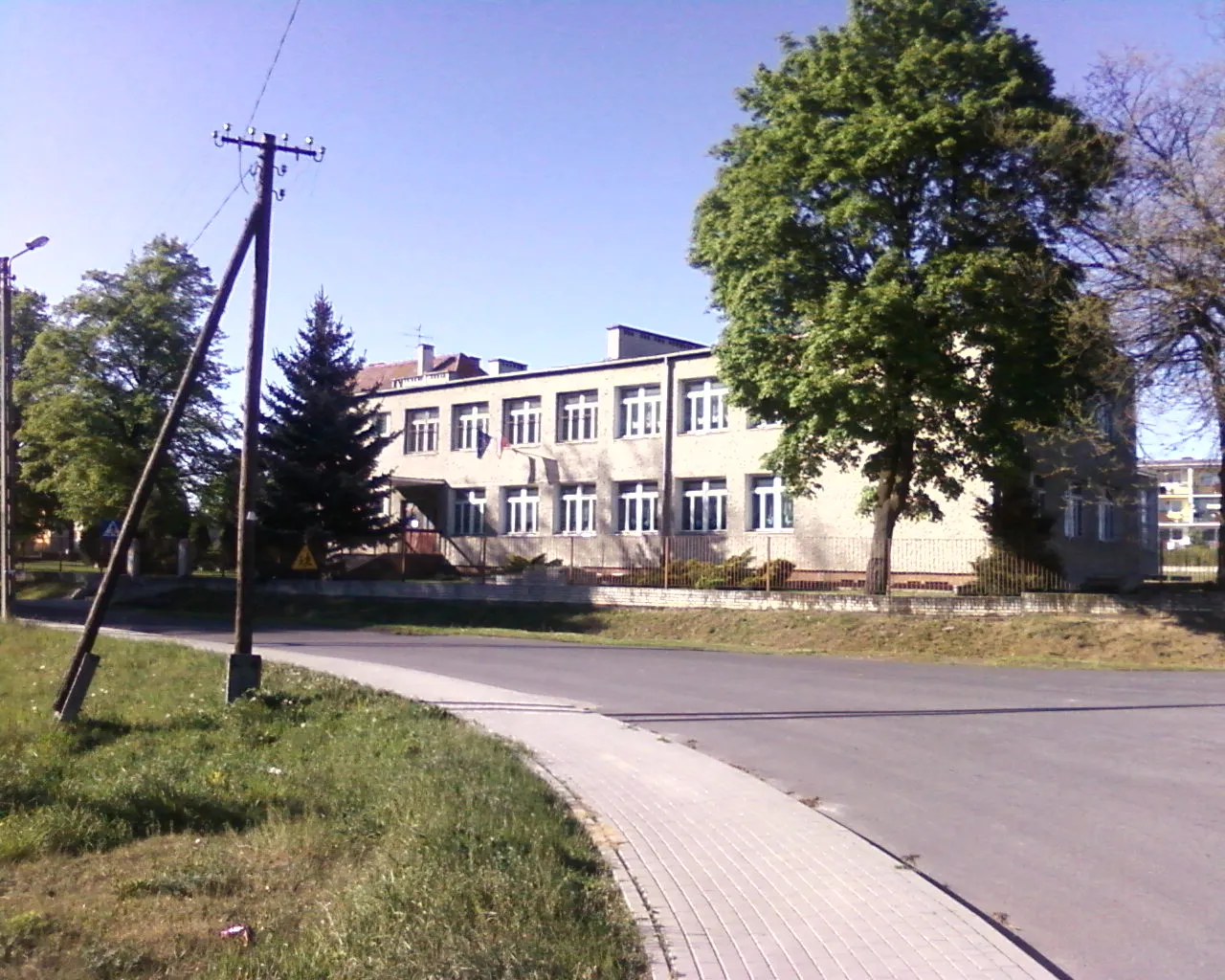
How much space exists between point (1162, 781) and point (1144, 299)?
15000 millimetres

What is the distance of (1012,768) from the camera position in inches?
424

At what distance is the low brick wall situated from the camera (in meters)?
24.9

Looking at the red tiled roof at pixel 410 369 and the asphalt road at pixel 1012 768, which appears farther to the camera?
the red tiled roof at pixel 410 369

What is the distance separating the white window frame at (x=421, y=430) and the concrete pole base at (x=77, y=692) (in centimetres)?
3767

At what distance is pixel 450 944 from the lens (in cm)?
534

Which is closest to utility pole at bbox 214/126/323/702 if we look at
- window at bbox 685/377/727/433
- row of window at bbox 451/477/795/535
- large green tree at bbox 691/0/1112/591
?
large green tree at bbox 691/0/1112/591

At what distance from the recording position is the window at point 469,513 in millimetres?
49625

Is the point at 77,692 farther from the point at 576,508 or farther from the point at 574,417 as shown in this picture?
the point at 574,417

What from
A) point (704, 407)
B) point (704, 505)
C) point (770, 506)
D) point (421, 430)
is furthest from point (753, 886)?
point (421, 430)

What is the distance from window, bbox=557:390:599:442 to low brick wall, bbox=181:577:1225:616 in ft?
34.9

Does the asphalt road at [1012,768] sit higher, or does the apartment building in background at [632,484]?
the apartment building in background at [632,484]

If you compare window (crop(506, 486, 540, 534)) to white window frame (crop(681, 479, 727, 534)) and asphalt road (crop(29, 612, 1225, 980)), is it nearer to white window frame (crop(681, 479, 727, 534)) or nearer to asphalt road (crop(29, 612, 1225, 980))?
white window frame (crop(681, 479, 727, 534))

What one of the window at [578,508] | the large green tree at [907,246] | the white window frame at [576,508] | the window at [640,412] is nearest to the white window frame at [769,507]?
the window at [640,412]

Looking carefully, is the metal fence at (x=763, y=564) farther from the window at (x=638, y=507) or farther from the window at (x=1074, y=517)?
the window at (x=1074, y=517)
